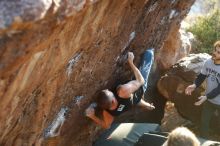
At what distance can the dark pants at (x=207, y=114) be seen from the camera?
293 inches

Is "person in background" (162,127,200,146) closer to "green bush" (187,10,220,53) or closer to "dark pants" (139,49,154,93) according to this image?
"dark pants" (139,49,154,93)

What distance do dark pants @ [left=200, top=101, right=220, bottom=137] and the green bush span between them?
6065 millimetres

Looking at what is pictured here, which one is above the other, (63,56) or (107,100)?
(63,56)

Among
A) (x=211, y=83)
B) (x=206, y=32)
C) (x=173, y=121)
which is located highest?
(x=211, y=83)

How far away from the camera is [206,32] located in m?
14.1

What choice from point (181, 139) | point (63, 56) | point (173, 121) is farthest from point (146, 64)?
point (173, 121)

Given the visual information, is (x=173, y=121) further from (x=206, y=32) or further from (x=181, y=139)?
Answer: (x=181, y=139)

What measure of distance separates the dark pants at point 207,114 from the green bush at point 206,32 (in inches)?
239

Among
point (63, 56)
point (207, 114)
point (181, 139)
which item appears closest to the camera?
point (181, 139)

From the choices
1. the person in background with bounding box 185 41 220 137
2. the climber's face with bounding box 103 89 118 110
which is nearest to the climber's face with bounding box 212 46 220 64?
the person in background with bounding box 185 41 220 137

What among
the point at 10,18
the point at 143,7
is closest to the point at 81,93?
the point at 143,7

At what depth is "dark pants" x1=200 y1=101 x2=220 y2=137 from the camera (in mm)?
7453

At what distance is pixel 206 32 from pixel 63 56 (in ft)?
32.8

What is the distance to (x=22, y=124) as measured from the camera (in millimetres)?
5367
